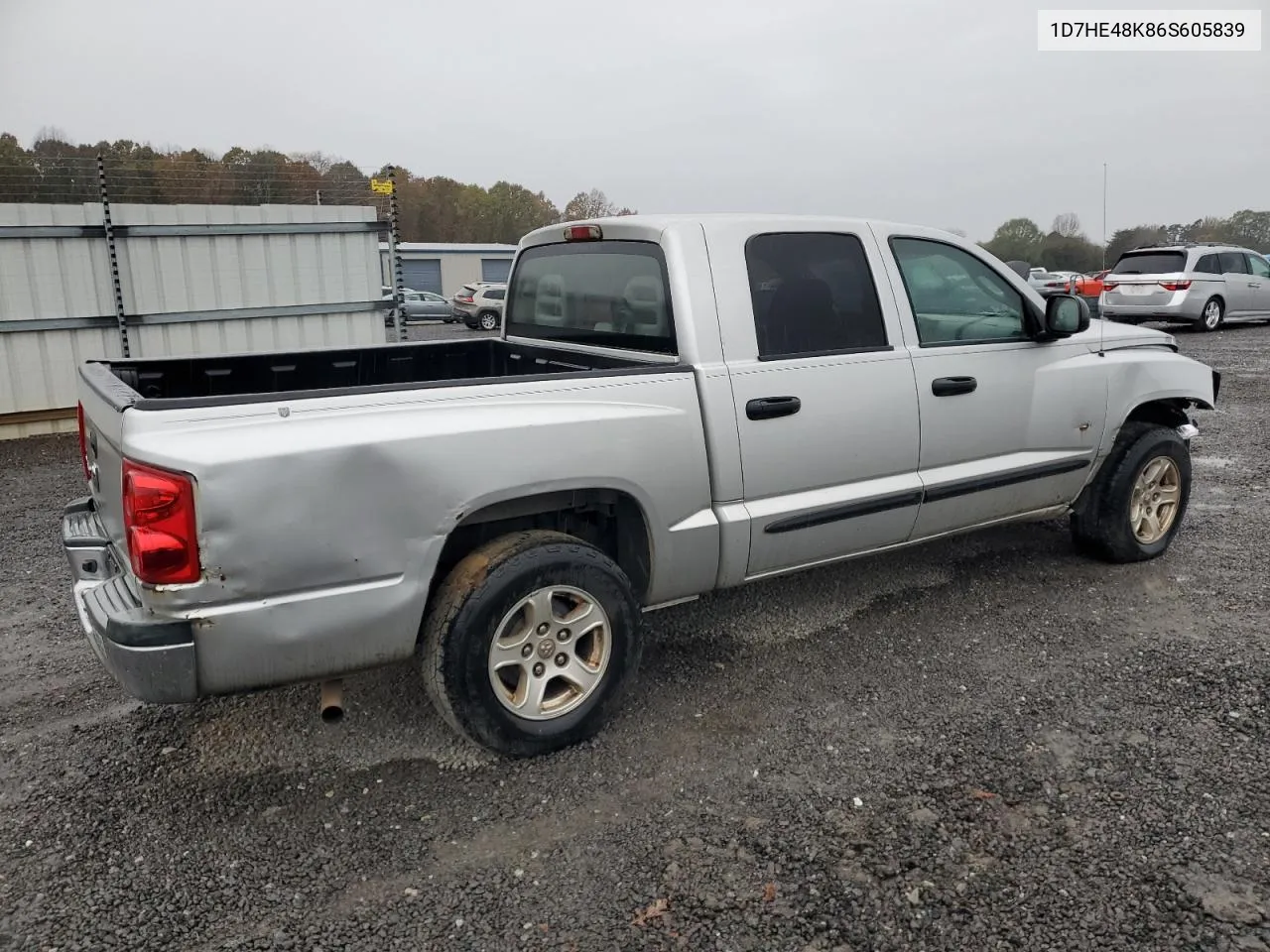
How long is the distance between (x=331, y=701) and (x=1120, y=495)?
392cm

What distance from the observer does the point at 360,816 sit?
2.87 m

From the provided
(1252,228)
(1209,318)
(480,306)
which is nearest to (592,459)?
(1209,318)

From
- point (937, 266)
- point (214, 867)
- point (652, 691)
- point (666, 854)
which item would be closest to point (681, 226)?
point (937, 266)

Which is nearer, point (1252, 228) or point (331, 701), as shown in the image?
point (331, 701)

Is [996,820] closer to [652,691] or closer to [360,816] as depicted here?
[652,691]

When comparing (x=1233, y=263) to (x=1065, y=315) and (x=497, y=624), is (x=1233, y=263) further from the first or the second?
(x=497, y=624)

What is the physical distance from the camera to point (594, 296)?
4.00 meters

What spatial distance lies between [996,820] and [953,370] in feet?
6.49

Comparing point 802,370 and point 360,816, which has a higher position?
point 802,370

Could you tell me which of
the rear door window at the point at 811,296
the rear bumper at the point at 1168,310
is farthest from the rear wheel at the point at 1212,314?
the rear door window at the point at 811,296

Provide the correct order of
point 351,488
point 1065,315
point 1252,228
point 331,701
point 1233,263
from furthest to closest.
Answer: point 1252,228
point 1233,263
point 1065,315
point 331,701
point 351,488

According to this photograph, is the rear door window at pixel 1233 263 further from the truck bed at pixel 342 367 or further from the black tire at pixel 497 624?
the black tire at pixel 497 624

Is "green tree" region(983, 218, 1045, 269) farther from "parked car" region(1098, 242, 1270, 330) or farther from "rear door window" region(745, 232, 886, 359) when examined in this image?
"rear door window" region(745, 232, 886, 359)

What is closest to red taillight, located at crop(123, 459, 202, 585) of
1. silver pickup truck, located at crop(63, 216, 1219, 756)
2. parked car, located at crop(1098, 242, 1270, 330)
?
silver pickup truck, located at crop(63, 216, 1219, 756)
